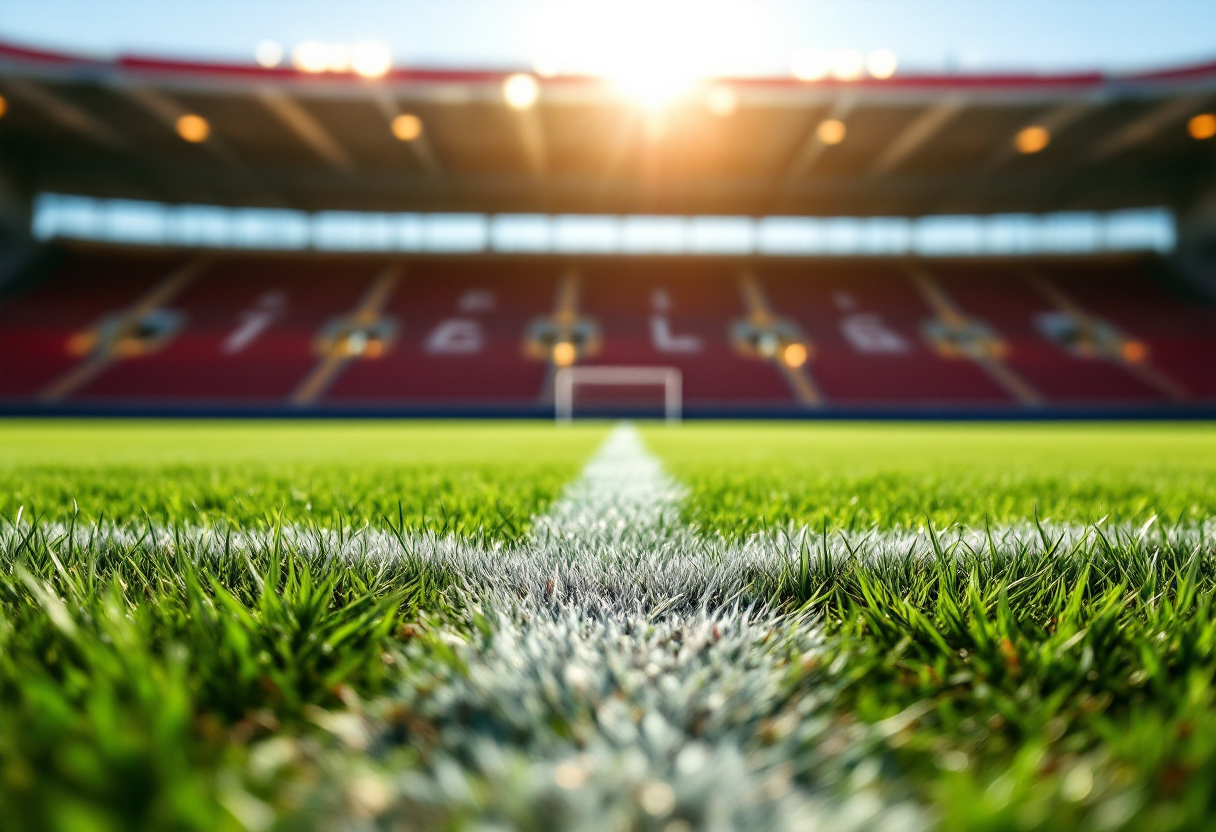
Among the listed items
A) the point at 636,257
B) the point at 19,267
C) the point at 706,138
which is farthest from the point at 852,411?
the point at 19,267

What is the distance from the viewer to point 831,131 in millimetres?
16688

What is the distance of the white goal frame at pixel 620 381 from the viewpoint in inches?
638

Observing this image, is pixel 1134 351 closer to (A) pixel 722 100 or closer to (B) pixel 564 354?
(A) pixel 722 100

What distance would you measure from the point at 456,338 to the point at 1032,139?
50.9 feet

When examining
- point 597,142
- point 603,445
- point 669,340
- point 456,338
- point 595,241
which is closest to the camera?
point 603,445

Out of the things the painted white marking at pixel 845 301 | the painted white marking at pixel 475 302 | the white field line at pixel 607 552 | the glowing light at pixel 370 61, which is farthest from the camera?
the painted white marking at pixel 845 301

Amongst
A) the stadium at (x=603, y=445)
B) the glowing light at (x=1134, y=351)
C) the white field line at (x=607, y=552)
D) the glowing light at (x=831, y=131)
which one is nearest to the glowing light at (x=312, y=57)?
the stadium at (x=603, y=445)

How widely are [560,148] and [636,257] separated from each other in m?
5.90

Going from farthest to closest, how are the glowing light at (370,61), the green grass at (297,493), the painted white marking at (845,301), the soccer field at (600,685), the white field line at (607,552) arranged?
the painted white marking at (845,301) < the glowing light at (370,61) < the green grass at (297,493) < the white field line at (607,552) < the soccer field at (600,685)

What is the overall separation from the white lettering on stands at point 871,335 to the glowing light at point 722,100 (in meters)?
7.08

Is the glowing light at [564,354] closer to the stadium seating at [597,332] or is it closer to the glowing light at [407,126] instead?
the stadium seating at [597,332]

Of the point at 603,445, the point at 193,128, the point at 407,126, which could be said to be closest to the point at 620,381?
the point at 407,126

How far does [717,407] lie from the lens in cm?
1666

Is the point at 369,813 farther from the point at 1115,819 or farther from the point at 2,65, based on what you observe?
the point at 2,65
